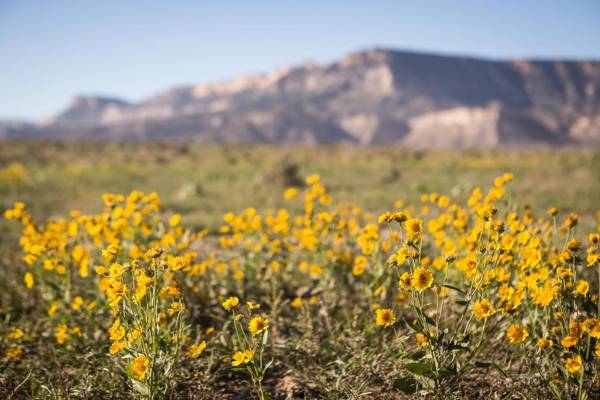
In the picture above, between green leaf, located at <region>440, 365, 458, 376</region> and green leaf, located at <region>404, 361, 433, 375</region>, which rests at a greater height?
green leaf, located at <region>404, 361, 433, 375</region>

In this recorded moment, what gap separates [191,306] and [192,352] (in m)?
0.95

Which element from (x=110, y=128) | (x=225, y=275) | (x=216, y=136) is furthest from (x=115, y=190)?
(x=110, y=128)

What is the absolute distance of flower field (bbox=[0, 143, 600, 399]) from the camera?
207 centimetres

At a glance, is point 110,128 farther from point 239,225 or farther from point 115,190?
point 239,225

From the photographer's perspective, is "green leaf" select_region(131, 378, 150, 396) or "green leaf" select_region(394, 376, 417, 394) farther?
"green leaf" select_region(394, 376, 417, 394)

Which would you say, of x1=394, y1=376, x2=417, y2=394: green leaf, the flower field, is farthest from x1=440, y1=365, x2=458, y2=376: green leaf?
x1=394, y1=376, x2=417, y2=394: green leaf

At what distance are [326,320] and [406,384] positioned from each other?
847mm

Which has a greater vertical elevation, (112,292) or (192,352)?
(112,292)

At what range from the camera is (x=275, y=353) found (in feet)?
9.23

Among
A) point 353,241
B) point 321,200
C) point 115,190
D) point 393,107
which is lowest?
point 115,190

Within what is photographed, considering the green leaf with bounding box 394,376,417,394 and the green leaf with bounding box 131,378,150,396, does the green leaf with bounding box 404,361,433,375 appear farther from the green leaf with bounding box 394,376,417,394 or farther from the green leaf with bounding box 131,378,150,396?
the green leaf with bounding box 131,378,150,396

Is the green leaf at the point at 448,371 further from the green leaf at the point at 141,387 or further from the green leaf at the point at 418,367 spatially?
the green leaf at the point at 141,387

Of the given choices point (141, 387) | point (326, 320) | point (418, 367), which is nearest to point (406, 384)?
point (418, 367)

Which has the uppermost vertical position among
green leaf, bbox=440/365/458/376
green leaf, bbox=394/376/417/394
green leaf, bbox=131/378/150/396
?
green leaf, bbox=440/365/458/376
